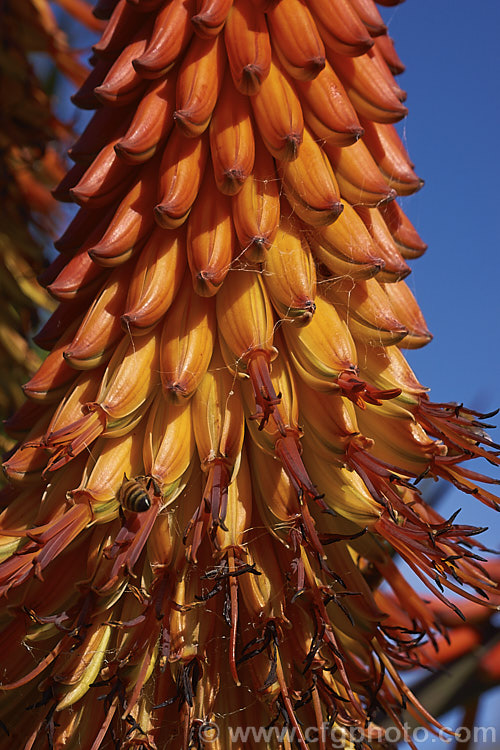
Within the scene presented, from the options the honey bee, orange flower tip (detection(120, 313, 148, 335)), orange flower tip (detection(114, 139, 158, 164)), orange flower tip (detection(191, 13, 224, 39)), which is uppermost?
orange flower tip (detection(191, 13, 224, 39))

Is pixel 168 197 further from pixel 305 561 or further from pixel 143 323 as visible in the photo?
pixel 305 561

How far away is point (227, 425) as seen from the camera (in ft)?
5.24

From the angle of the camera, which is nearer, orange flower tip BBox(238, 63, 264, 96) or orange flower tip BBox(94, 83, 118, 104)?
orange flower tip BBox(238, 63, 264, 96)

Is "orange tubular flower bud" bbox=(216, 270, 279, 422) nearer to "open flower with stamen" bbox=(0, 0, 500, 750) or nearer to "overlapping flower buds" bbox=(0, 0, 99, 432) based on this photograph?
"open flower with stamen" bbox=(0, 0, 500, 750)

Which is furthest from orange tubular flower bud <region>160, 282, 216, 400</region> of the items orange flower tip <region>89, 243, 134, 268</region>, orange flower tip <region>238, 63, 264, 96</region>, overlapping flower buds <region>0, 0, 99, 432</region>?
overlapping flower buds <region>0, 0, 99, 432</region>

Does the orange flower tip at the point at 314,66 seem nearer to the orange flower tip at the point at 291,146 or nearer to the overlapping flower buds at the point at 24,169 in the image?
the orange flower tip at the point at 291,146

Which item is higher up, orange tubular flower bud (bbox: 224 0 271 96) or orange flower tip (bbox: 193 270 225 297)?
orange tubular flower bud (bbox: 224 0 271 96)

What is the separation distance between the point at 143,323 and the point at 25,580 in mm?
522

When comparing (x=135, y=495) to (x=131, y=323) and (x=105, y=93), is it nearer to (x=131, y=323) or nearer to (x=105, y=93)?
(x=131, y=323)

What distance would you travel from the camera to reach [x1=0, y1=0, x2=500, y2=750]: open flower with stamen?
155cm

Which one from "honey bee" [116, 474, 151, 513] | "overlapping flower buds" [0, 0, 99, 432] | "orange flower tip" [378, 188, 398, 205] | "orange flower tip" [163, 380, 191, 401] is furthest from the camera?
→ "overlapping flower buds" [0, 0, 99, 432]

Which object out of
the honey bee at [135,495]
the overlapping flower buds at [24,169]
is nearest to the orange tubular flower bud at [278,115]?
the honey bee at [135,495]

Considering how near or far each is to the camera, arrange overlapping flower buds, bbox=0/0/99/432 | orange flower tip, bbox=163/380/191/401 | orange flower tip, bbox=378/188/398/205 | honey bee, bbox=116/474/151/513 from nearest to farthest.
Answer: honey bee, bbox=116/474/151/513 < orange flower tip, bbox=163/380/191/401 < orange flower tip, bbox=378/188/398/205 < overlapping flower buds, bbox=0/0/99/432

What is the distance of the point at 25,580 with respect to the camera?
1609 mm
